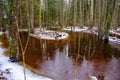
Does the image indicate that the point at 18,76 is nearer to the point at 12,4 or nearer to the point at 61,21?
the point at 12,4

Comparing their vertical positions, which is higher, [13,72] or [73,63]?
[13,72]

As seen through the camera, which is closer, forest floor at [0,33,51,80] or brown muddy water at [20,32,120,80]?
forest floor at [0,33,51,80]

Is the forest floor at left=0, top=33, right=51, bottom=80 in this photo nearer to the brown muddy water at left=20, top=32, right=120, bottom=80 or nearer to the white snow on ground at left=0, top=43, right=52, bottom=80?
the white snow on ground at left=0, top=43, right=52, bottom=80

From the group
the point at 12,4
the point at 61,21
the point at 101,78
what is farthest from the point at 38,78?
the point at 61,21

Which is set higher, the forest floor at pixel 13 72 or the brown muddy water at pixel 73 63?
the forest floor at pixel 13 72

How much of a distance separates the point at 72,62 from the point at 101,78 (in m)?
2.89

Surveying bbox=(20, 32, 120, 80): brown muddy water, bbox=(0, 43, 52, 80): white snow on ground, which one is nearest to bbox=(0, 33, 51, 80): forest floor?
bbox=(0, 43, 52, 80): white snow on ground

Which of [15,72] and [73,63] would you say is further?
[73,63]

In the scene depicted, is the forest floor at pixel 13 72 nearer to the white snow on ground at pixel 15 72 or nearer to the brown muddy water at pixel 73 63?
the white snow on ground at pixel 15 72

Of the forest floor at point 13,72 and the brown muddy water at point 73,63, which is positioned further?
the brown muddy water at point 73,63

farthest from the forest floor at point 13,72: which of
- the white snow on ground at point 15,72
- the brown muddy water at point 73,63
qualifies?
the brown muddy water at point 73,63

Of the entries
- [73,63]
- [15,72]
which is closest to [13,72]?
[15,72]

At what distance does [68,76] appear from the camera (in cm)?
963

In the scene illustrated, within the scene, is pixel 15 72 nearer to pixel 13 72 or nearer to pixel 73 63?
pixel 13 72
